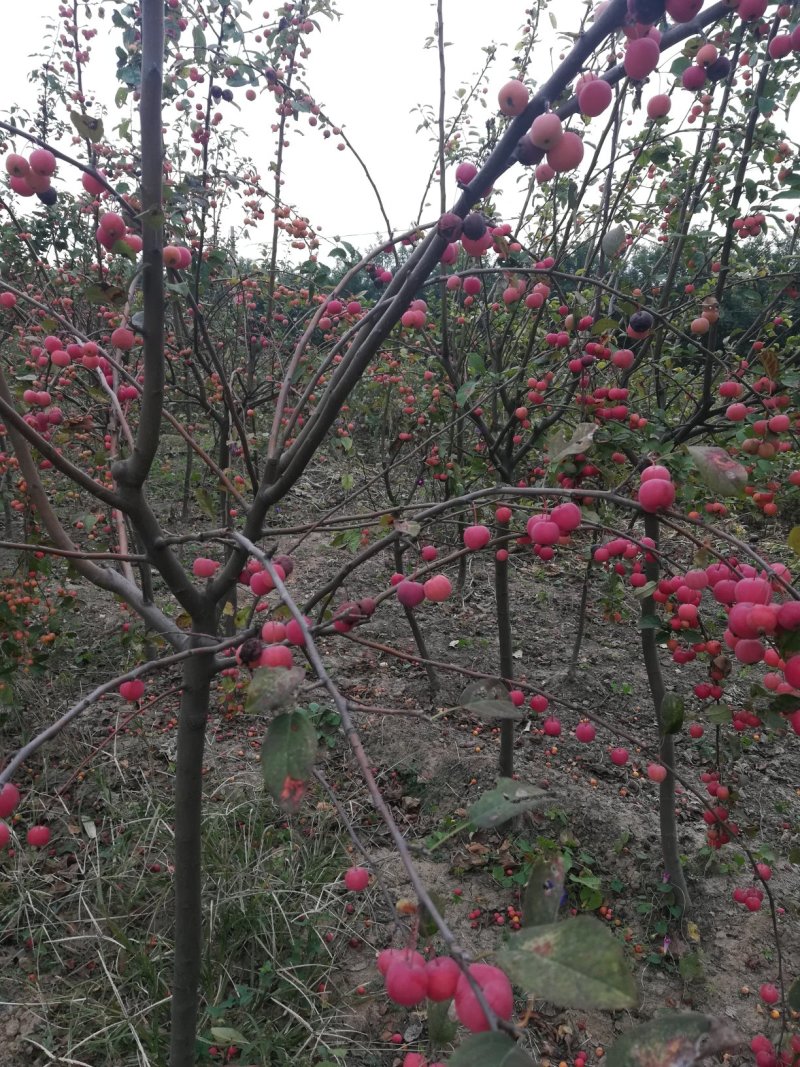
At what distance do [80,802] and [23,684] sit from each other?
0.89 m

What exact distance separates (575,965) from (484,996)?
0.13 m

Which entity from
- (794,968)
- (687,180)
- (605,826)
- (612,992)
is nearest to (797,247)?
(687,180)

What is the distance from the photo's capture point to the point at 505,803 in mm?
727

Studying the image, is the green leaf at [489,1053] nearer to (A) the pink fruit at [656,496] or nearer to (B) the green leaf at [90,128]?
(A) the pink fruit at [656,496]

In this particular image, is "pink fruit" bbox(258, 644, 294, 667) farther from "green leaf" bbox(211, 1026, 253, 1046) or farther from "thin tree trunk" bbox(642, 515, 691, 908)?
"thin tree trunk" bbox(642, 515, 691, 908)

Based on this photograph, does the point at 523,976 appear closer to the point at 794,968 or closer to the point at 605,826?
the point at 794,968

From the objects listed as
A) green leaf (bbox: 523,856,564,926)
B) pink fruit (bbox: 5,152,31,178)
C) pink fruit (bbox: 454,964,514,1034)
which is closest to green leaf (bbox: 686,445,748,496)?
green leaf (bbox: 523,856,564,926)

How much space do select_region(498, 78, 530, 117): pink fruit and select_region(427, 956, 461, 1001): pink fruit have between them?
3.47 feet

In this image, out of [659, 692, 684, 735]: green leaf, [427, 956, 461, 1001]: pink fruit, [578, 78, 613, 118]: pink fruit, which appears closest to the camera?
[427, 956, 461, 1001]: pink fruit

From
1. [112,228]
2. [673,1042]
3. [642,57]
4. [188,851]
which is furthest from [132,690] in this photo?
[642,57]

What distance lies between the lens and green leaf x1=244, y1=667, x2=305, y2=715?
2.23ft

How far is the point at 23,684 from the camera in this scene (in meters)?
3.41

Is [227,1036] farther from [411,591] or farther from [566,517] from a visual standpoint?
[566,517]

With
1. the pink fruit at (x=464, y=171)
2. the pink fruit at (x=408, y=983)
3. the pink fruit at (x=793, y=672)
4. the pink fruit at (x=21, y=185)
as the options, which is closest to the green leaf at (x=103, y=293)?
the pink fruit at (x=21, y=185)
